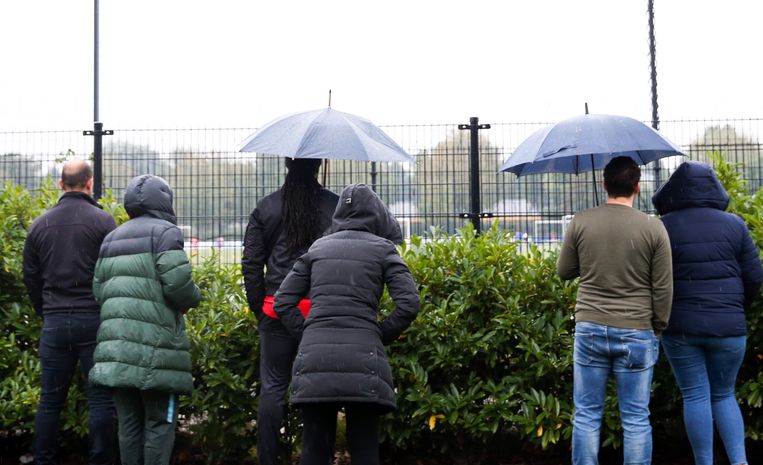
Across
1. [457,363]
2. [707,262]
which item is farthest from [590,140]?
[457,363]

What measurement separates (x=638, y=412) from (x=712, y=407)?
0.65 metres

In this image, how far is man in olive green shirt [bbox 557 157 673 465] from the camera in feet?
14.1

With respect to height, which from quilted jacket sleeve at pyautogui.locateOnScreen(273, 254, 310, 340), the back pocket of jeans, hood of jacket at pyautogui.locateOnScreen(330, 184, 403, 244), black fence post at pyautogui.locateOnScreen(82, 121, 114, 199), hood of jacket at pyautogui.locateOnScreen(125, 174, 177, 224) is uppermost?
black fence post at pyautogui.locateOnScreen(82, 121, 114, 199)

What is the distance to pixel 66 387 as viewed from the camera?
5.11 meters

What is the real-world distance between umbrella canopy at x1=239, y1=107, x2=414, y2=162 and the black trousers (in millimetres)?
1391

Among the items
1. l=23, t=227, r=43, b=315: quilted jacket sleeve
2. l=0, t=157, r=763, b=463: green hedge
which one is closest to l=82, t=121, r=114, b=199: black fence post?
l=0, t=157, r=763, b=463: green hedge

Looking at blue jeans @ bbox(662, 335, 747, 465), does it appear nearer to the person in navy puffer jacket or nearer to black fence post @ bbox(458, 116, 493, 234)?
the person in navy puffer jacket

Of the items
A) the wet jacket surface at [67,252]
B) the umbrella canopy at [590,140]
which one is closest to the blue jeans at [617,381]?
the umbrella canopy at [590,140]

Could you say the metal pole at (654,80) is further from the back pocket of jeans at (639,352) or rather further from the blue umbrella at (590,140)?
the back pocket of jeans at (639,352)

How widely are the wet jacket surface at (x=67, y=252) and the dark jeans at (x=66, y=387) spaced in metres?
0.10

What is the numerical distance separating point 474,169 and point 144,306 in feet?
12.5

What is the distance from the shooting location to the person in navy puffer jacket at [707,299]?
4480 millimetres

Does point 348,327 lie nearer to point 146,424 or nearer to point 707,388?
point 146,424

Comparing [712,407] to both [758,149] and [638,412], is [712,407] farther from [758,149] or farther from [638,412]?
[758,149]
